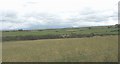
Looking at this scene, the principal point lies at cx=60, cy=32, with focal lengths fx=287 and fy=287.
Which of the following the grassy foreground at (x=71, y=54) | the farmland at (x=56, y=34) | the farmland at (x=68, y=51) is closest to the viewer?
the grassy foreground at (x=71, y=54)

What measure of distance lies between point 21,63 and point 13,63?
0.73m

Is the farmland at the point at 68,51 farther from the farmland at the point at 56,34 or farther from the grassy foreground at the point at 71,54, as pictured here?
the farmland at the point at 56,34

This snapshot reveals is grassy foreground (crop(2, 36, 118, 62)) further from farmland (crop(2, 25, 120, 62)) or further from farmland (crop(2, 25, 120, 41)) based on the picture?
farmland (crop(2, 25, 120, 41))

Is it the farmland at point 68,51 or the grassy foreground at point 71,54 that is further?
the farmland at point 68,51

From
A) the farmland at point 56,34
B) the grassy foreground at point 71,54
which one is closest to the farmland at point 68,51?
the grassy foreground at point 71,54

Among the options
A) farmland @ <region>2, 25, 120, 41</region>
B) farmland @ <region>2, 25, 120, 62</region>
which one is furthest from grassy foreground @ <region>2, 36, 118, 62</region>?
farmland @ <region>2, 25, 120, 41</region>

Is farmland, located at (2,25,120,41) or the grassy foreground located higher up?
the grassy foreground

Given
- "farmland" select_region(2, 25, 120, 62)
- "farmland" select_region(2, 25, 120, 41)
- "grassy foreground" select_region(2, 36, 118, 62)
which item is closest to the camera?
"grassy foreground" select_region(2, 36, 118, 62)

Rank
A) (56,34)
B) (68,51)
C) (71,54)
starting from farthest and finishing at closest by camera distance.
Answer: (56,34), (68,51), (71,54)

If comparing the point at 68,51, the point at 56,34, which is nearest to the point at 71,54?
the point at 68,51

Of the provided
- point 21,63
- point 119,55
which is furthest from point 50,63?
point 119,55

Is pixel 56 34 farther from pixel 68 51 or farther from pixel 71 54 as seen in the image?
pixel 71 54

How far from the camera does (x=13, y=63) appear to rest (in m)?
15.3

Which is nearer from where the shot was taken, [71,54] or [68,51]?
[71,54]
